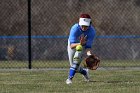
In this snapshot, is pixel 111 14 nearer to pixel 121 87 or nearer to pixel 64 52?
pixel 64 52

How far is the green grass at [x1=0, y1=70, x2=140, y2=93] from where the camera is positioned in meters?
11.3

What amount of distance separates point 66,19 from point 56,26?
69cm

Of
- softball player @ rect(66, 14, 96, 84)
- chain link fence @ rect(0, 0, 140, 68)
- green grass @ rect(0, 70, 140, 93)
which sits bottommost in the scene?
chain link fence @ rect(0, 0, 140, 68)

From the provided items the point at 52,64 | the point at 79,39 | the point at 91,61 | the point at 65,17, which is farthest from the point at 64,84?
the point at 65,17

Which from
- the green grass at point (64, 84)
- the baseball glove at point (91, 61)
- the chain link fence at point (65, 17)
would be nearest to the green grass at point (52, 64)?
the green grass at point (64, 84)

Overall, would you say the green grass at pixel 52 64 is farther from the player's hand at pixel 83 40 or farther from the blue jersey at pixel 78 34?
the player's hand at pixel 83 40

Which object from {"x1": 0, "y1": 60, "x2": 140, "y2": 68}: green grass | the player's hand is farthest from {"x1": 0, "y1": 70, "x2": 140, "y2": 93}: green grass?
{"x1": 0, "y1": 60, "x2": 140, "y2": 68}: green grass

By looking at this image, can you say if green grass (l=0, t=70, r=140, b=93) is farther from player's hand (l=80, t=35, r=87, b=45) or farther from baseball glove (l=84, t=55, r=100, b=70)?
player's hand (l=80, t=35, r=87, b=45)

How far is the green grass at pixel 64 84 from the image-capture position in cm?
1133

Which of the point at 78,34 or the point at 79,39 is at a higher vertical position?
the point at 78,34

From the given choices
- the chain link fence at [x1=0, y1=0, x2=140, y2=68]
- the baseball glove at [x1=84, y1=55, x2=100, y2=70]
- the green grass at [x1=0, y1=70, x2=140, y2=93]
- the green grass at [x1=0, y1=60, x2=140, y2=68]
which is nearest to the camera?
the green grass at [x1=0, y1=70, x2=140, y2=93]

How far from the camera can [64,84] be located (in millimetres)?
12516

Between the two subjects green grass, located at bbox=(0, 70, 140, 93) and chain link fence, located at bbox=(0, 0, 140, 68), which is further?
chain link fence, located at bbox=(0, 0, 140, 68)

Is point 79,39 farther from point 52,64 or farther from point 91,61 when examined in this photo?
point 52,64
